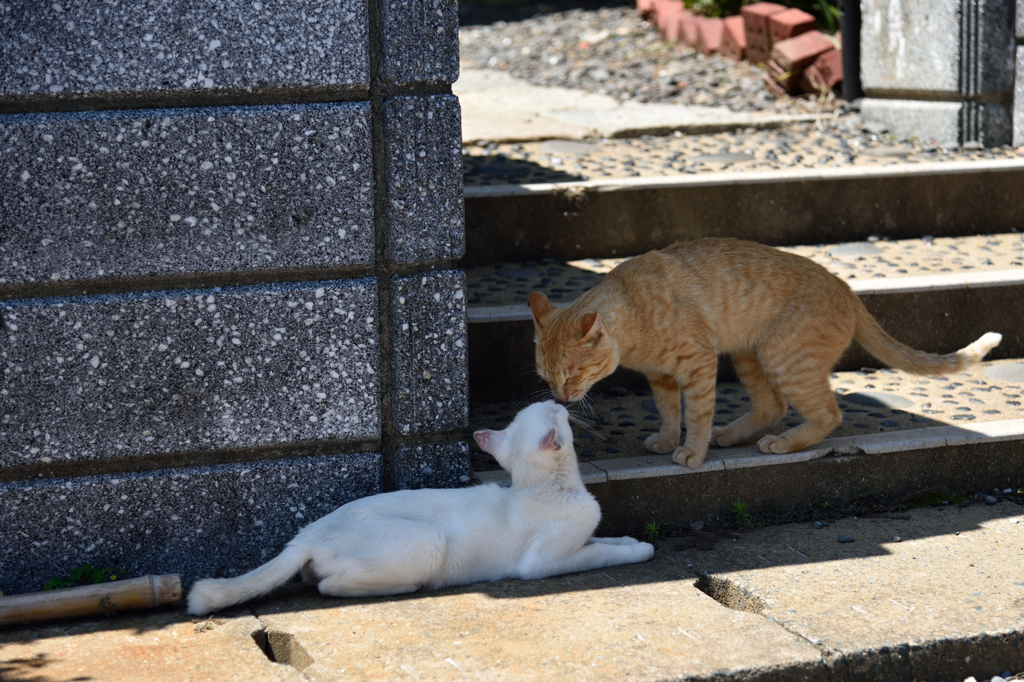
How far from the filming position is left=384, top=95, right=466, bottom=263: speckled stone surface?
296 centimetres

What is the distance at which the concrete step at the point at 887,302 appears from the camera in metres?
4.08

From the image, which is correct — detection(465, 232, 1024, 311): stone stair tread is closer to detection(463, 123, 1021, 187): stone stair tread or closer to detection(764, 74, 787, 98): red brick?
detection(463, 123, 1021, 187): stone stair tread

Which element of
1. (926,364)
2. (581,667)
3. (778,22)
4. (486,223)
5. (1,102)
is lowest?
(581,667)

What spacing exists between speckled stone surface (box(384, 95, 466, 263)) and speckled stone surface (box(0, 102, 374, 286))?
8 centimetres

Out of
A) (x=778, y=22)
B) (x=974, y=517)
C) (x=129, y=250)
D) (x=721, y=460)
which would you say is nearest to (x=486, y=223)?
(x=721, y=460)

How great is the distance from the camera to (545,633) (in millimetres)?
2559

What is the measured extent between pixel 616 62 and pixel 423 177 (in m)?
6.69

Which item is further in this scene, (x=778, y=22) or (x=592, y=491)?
(x=778, y=22)

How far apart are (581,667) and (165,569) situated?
1424 millimetres

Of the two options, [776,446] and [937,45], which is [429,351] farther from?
[937,45]

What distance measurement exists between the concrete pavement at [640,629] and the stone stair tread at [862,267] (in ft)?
5.26

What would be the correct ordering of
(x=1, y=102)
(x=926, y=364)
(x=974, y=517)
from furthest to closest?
(x=926, y=364)
(x=974, y=517)
(x=1, y=102)

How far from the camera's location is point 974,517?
3.26 m

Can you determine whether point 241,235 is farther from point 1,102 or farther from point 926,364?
point 926,364
